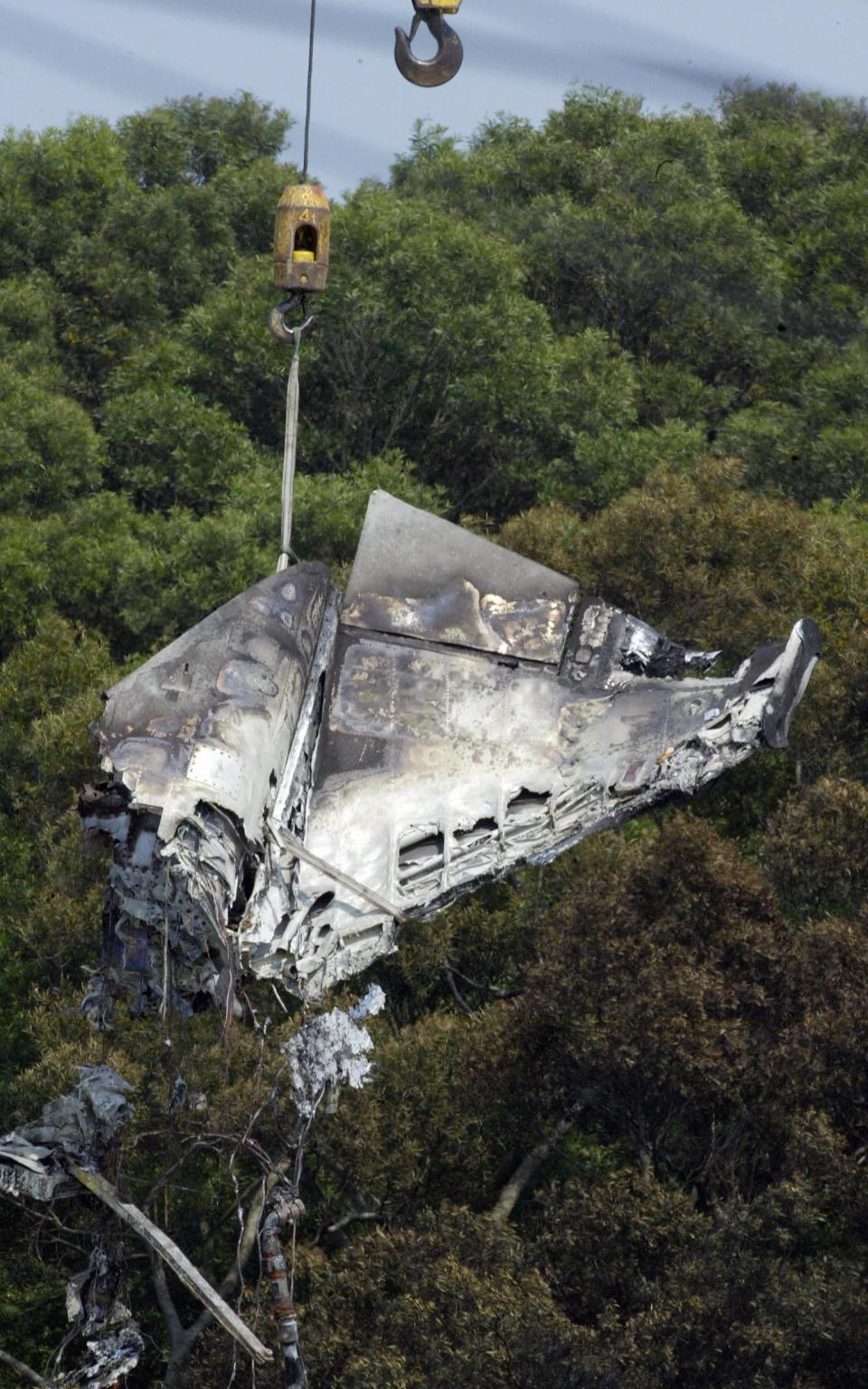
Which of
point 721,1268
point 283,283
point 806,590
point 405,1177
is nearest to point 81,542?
point 806,590

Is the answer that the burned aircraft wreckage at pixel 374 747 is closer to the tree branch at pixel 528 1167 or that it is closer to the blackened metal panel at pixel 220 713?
the blackened metal panel at pixel 220 713

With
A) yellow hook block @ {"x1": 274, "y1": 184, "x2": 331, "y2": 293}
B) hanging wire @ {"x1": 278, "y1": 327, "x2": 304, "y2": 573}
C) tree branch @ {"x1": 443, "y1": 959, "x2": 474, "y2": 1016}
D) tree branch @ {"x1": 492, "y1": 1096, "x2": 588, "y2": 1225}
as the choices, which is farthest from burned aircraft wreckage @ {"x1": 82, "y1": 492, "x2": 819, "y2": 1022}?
tree branch @ {"x1": 443, "y1": 959, "x2": 474, "y2": 1016}

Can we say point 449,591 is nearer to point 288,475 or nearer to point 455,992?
point 288,475

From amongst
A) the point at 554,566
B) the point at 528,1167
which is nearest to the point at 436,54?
the point at 528,1167

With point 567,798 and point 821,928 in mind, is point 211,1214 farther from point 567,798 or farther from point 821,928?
point 567,798

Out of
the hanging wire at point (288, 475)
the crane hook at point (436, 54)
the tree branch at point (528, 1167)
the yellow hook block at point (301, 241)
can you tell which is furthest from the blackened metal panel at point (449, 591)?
the tree branch at point (528, 1167)
